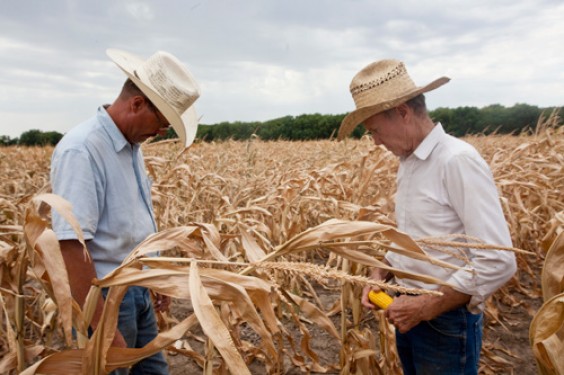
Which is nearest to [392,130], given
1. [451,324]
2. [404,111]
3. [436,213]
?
[404,111]

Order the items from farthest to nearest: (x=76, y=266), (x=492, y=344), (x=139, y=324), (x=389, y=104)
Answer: (x=492, y=344) < (x=139, y=324) < (x=389, y=104) < (x=76, y=266)

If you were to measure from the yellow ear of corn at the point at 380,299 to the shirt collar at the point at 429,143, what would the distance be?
1.88ft

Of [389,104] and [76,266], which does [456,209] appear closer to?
[389,104]

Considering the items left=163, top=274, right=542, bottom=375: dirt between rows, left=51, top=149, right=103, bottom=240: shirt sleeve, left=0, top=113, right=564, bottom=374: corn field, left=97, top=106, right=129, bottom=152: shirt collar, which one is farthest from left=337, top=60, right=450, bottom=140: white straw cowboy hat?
left=163, top=274, right=542, bottom=375: dirt between rows

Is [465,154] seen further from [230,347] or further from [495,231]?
[230,347]

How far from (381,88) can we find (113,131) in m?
1.09

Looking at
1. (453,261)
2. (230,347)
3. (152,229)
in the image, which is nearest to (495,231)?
(453,261)

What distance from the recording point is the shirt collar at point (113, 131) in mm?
1943

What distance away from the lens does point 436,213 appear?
6.08 feet

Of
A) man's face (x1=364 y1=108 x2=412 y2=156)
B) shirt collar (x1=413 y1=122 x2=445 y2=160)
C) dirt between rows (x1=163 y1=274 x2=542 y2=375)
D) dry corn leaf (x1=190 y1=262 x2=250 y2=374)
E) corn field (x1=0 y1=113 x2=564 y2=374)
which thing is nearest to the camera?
dry corn leaf (x1=190 y1=262 x2=250 y2=374)

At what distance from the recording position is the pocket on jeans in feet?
6.13

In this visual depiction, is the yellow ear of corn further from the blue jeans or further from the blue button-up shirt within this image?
the blue button-up shirt

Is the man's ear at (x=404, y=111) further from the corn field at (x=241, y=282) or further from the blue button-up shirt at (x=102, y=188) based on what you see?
the blue button-up shirt at (x=102, y=188)

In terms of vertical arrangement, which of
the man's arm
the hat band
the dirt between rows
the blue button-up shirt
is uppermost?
the hat band
